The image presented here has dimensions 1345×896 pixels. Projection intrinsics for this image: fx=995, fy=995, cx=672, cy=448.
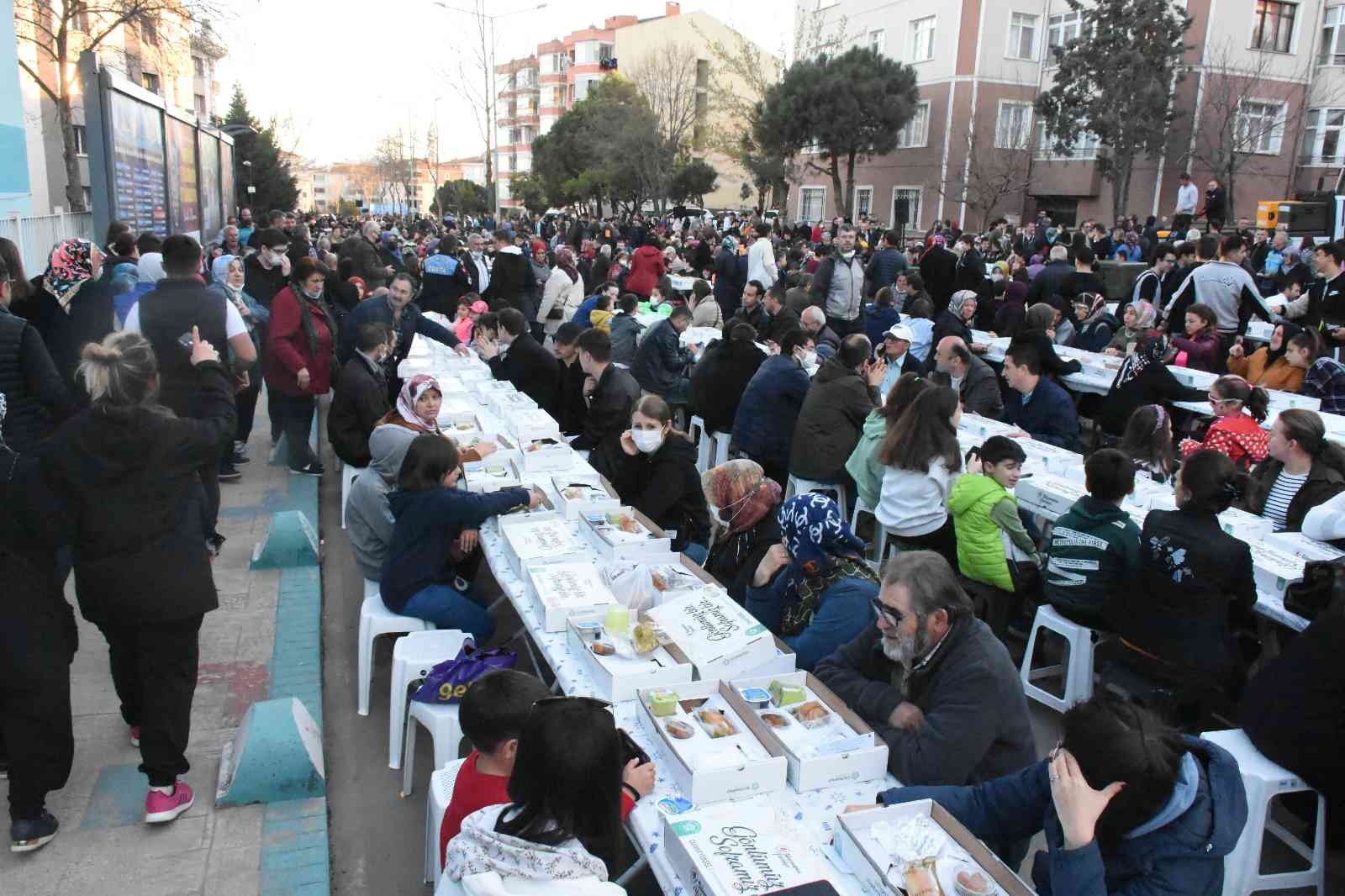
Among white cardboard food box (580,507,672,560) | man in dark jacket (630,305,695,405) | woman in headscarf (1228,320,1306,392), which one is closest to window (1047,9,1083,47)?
woman in headscarf (1228,320,1306,392)

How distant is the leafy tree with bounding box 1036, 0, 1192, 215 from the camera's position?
87.9ft

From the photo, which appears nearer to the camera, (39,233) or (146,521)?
(146,521)

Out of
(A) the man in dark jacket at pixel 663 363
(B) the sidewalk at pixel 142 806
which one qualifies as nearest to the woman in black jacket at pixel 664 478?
(B) the sidewalk at pixel 142 806

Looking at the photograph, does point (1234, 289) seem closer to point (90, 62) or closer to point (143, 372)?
point (143, 372)

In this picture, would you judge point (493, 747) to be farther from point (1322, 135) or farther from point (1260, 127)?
point (1322, 135)

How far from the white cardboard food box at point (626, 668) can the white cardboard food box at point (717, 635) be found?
0.26ft

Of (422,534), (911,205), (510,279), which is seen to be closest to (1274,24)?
(911,205)

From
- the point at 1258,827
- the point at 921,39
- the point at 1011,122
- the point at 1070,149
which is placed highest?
the point at 921,39

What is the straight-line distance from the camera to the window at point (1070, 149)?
29906mm

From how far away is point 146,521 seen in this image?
10.8 feet

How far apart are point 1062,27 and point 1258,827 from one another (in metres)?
34.8

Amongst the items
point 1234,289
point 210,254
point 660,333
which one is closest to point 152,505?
point 660,333

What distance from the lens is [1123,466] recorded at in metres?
4.33

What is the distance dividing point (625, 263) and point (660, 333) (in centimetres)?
815
